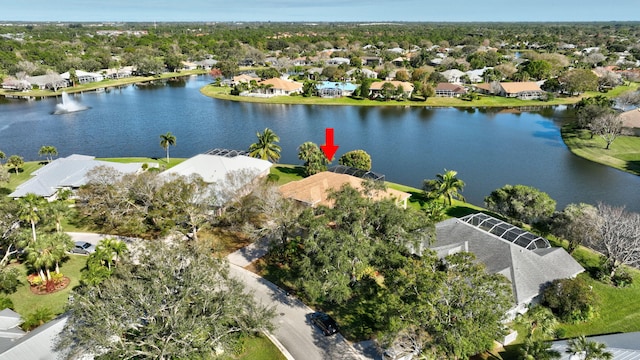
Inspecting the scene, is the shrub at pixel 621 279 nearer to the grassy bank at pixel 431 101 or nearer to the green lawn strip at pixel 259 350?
the green lawn strip at pixel 259 350

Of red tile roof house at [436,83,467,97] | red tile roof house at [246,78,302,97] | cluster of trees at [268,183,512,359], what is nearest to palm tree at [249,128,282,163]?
cluster of trees at [268,183,512,359]

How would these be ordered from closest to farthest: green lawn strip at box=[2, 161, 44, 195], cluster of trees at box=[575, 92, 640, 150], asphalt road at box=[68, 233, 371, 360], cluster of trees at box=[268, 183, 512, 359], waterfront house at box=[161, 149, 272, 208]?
cluster of trees at box=[268, 183, 512, 359]
asphalt road at box=[68, 233, 371, 360]
waterfront house at box=[161, 149, 272, 208]
green lawn strip at box=[2, 161, 44, 195]
cluster of trees at box=[575, 92, 640, 150]

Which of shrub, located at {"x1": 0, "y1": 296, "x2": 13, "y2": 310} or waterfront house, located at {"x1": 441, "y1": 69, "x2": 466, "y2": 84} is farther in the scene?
waterfront house, located at {"x1": 441, "y1": 69, "x2": 466, "y2": 84}

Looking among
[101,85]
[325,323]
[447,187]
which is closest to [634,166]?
[447,187]

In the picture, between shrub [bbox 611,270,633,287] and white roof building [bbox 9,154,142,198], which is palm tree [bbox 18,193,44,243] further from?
shrub [bbox 611,270,633,287]

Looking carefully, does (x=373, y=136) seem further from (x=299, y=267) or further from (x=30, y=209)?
(x=30, y=209)

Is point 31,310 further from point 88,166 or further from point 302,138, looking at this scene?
point 302,138

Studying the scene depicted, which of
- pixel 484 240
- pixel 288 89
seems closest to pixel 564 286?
pixel 484 240
